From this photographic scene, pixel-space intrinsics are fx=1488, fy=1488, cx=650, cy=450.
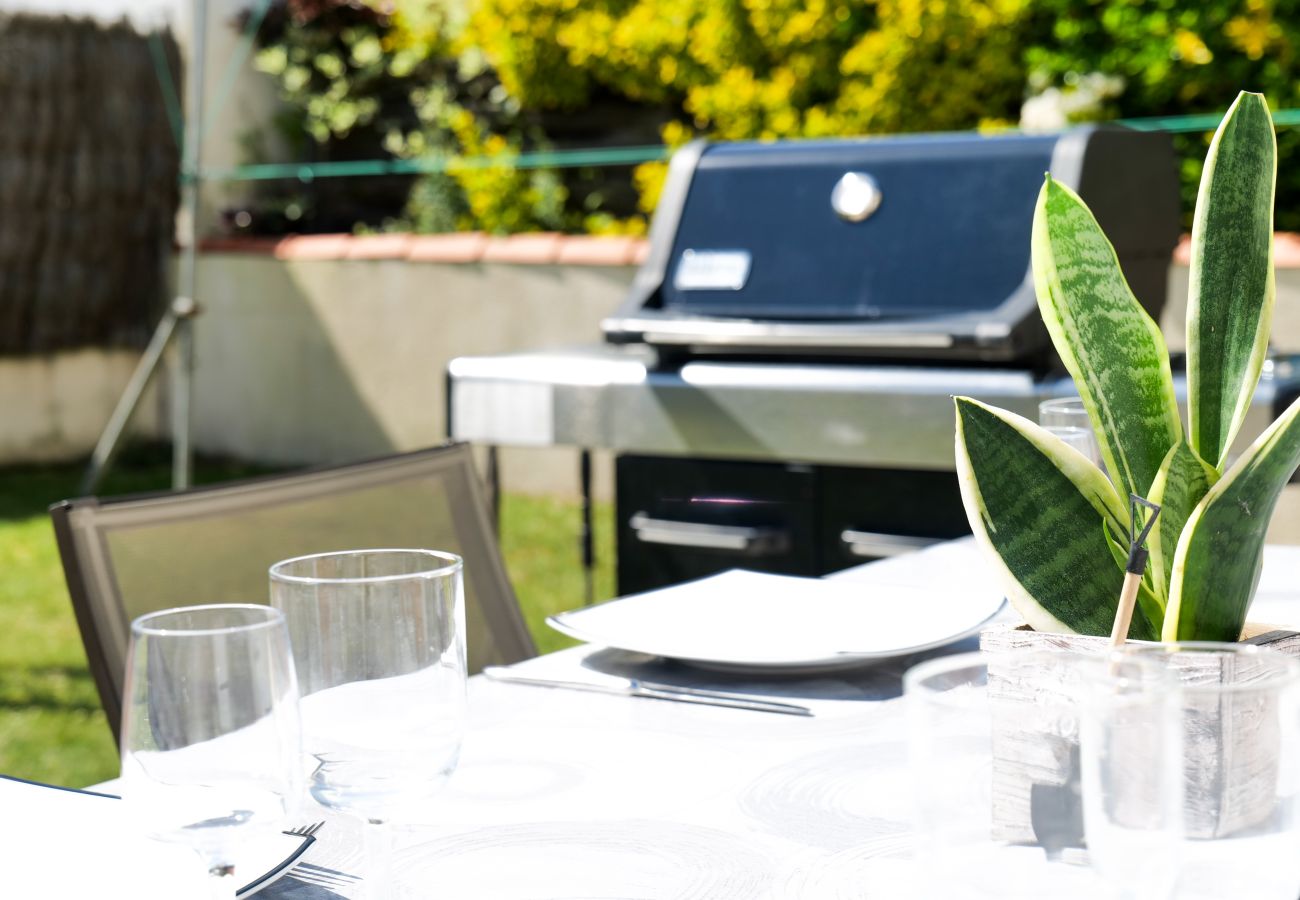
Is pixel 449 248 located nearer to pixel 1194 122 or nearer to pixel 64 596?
pixel 64 596

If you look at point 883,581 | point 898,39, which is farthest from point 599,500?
point 883,581

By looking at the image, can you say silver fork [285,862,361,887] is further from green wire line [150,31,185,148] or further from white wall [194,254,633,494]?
green wire line [150,31,185,148]

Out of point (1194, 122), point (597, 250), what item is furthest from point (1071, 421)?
point (597, 250)

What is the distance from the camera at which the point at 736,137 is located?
543 centimetres

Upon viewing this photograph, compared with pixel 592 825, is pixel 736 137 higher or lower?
higher

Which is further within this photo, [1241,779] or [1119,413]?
[1119,413]

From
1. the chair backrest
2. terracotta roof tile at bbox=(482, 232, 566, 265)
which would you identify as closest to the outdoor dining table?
the chair backrest

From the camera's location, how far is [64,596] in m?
4.10

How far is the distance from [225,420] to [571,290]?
2060mm

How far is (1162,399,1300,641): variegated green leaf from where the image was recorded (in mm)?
606

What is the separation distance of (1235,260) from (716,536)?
196 centimetres

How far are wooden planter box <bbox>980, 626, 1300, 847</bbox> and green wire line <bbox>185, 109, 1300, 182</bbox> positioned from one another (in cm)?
377

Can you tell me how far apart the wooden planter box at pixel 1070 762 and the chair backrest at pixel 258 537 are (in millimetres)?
765

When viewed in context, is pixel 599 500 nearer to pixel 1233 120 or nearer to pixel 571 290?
pixel 571 290
